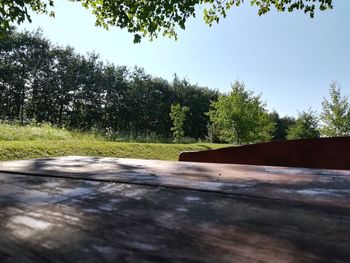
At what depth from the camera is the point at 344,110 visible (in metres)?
25.4

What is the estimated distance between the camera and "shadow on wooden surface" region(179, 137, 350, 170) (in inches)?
98.3

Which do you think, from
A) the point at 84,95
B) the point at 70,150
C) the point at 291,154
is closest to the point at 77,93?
the point at 84,95

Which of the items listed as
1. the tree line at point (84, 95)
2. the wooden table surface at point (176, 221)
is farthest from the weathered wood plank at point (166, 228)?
the tree line at point (84, 95)

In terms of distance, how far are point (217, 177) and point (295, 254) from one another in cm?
83

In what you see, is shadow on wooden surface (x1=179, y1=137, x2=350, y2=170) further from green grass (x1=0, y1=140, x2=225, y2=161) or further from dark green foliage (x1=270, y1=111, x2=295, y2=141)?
dark green foliage (x1=270, y1=111, x2=295, y2=141)

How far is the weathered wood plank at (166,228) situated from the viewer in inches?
19.6

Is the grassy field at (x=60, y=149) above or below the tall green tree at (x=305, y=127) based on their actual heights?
below

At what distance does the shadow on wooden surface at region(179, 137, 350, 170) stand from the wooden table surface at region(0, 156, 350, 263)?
1.41 metres

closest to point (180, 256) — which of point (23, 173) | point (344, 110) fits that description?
point (23, 173)

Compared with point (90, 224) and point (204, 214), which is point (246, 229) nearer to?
point (204, 214)

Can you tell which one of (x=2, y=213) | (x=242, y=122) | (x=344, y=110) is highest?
(x=344, y=110)

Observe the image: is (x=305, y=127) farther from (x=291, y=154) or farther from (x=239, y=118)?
(x=291, y=154)

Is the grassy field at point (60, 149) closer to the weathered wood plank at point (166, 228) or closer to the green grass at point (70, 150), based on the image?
the green grass at point (70, 150)

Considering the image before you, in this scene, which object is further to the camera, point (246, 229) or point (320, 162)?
point (320, 162)
